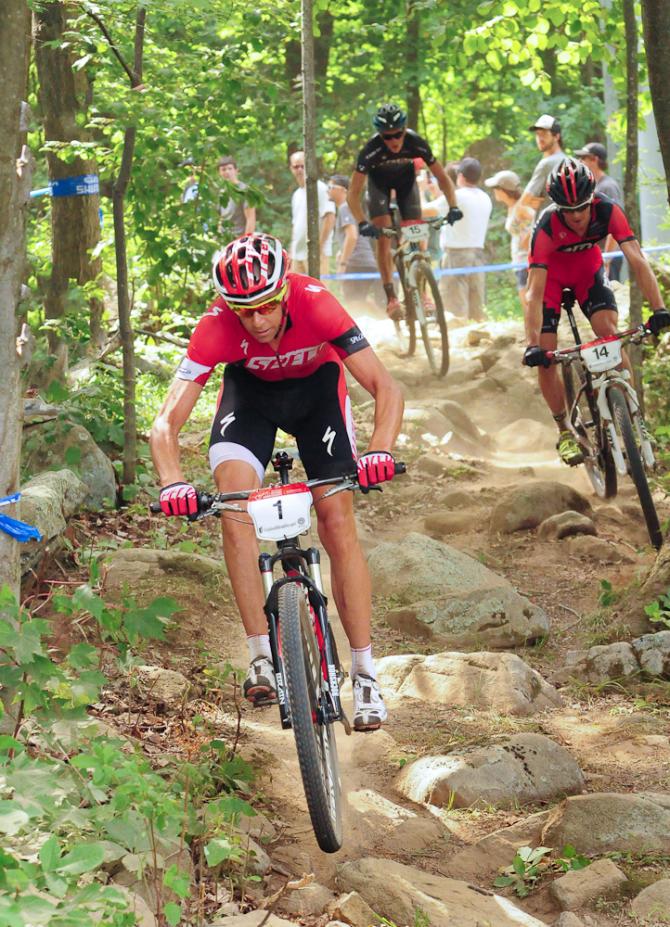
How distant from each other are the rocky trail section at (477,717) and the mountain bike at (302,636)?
288 millimetres

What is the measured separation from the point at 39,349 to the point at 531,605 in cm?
392

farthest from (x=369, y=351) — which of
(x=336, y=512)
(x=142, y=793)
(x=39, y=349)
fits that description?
(x=39, y=349)

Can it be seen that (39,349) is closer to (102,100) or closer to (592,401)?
Answer: (102,100)

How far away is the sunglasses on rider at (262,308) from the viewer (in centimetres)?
454

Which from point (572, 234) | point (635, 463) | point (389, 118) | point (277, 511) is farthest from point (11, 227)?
point (389, 118)

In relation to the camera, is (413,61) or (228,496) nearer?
(228,496)

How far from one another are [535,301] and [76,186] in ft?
12.4

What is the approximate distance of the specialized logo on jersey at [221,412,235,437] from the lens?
16.2ft

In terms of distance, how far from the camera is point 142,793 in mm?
3369

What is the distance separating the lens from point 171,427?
472 cm

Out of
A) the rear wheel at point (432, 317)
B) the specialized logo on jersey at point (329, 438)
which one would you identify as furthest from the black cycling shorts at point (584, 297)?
the specialized logo on jersey at point (329, 438)

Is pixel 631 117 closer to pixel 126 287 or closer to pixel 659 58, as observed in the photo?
pixel 659 58

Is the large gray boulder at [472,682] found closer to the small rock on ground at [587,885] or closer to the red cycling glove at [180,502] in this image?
the small rock on ground at [587,885]

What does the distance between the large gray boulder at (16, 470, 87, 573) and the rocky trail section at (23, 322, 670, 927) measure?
0.06 meters
